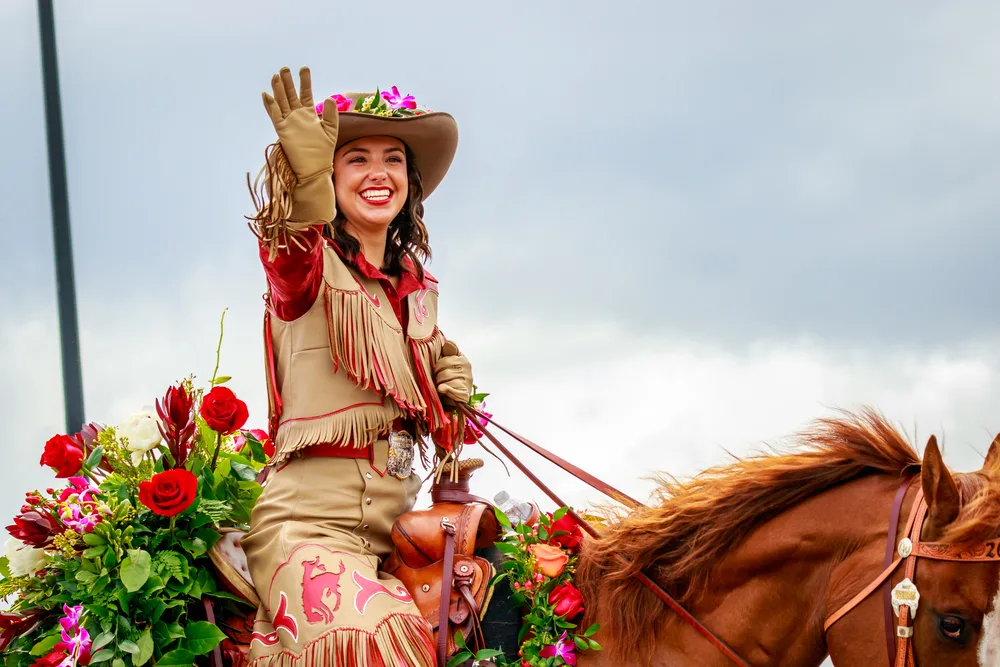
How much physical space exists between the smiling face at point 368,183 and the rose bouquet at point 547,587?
5.44ft

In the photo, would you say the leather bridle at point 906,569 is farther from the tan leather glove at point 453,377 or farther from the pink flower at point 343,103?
the pink flower at point 343,103

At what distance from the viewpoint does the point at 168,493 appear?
182 inches

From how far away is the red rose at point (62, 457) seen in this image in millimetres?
5039

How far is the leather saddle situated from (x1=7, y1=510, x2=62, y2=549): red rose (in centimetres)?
159

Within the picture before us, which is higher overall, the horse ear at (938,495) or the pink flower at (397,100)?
the pink flower at (397,100)

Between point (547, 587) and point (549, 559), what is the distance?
129mm

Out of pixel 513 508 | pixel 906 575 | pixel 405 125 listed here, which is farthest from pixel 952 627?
pixel 405 125

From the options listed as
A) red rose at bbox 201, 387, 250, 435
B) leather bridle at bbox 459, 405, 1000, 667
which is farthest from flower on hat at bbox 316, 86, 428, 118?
leather bridle at bbox 459, 405, 1000, 667

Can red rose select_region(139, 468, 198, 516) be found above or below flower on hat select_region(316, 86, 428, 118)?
below

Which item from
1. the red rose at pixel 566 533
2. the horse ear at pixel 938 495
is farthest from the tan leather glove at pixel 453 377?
the horse ear at pixel 938 495

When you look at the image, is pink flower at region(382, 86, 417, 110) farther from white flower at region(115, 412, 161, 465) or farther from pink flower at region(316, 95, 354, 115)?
white flower at region(115, 412, 161, 465)

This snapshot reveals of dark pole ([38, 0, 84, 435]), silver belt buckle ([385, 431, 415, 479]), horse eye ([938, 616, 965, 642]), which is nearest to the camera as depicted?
horse eye ([938, 616, 965, 642])

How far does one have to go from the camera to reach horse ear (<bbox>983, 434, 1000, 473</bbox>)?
3.81 m

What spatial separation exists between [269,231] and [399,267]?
1.05 m
